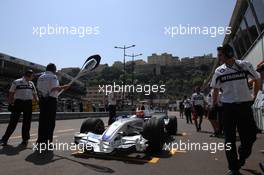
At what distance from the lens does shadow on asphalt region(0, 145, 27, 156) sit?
691 cm

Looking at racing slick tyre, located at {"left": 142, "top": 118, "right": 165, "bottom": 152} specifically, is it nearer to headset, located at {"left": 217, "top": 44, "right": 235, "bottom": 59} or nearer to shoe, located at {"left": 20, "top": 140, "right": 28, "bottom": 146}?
headset, located at {"left": 217, "top": 44, "right": 235, "bottom": 59}

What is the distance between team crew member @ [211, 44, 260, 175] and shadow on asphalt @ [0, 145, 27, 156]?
4.26 meters

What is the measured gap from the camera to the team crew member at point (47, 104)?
24.9 feet

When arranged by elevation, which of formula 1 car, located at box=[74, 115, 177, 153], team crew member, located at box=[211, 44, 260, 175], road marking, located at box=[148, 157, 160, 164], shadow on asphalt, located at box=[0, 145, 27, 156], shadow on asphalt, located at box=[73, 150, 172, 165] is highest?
team crew member, located at box=[211, 44, 260, 175]

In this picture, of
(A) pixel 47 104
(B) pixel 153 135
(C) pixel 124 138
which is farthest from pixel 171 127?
(A) pixel 47 104

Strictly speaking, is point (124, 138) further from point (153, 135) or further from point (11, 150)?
point (11, 150)

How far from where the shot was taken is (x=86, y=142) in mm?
6871

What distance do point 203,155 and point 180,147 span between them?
1296mm

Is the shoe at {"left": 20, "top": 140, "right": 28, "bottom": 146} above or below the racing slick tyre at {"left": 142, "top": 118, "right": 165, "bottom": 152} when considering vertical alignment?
below

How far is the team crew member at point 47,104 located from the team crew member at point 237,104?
3840mm

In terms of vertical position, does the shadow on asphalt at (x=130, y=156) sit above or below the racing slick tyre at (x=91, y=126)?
below

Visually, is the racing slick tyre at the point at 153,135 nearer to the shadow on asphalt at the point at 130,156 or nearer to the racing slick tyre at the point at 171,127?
the shadow on asphalt at the point at 130,156

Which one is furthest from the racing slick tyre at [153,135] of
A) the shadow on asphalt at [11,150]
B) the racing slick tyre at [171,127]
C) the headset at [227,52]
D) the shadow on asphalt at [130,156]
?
the racing slick tyre at [171,127]

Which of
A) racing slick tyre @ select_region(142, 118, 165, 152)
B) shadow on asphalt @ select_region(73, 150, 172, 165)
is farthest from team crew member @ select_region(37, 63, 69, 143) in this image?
racing slick tyre @ select_region(142, 118, 165, 152)
